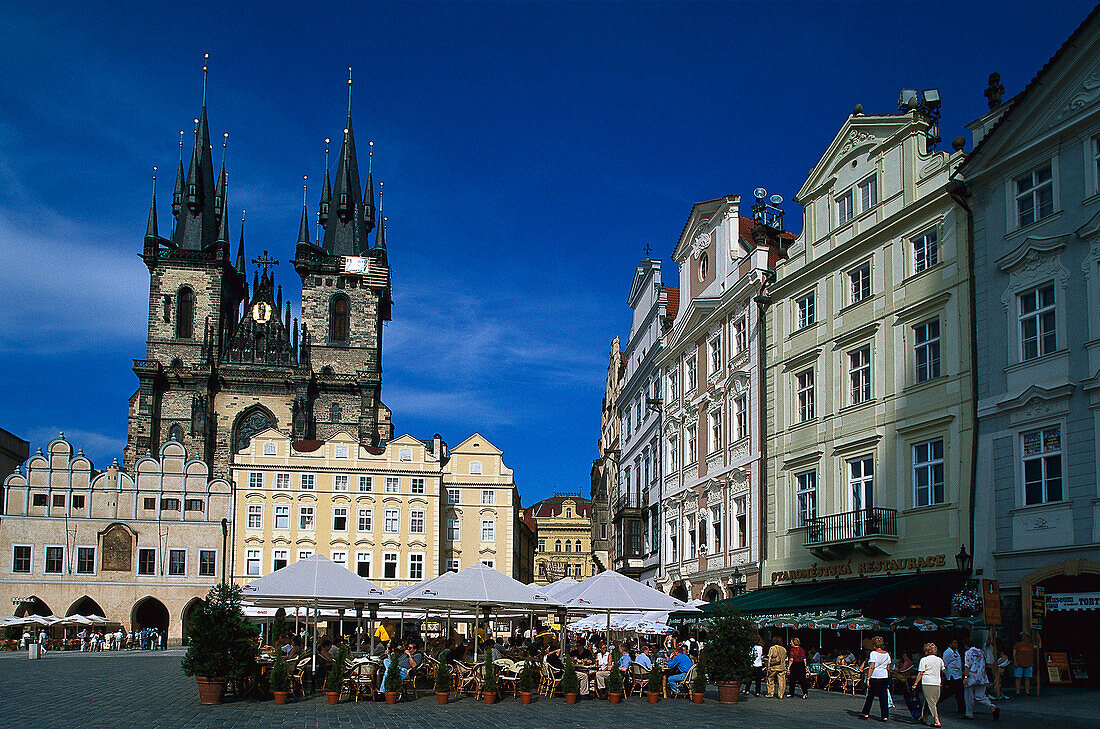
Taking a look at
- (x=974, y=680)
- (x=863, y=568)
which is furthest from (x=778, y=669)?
(x=974, y=680)

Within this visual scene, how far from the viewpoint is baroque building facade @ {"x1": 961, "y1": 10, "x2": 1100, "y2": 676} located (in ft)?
74.3

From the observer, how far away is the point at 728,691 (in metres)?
22.8

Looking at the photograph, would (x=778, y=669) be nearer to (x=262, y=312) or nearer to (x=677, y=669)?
(x=677, y=669)

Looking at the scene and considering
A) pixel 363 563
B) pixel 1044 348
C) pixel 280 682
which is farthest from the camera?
pixel 363 563

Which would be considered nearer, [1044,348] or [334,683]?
[334,683]

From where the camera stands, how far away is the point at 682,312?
4266 cm

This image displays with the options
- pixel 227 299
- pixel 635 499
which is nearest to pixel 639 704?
pixel 635 499

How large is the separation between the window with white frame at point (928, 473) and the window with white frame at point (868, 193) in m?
6.64

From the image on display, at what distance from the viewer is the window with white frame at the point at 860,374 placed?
2977 cm

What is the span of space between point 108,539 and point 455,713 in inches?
2008

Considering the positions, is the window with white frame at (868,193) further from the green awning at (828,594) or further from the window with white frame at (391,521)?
the window with white frame at (391,521)

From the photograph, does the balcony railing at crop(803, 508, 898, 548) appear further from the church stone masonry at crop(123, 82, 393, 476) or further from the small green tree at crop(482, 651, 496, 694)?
the church stone masonry at crop(123, 82, 393, 476)

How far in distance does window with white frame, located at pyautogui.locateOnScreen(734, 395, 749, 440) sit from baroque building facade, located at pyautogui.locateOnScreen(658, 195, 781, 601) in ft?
0.10

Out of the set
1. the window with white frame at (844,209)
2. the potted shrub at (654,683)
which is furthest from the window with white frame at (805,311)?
the potted shrub at (654,683)
